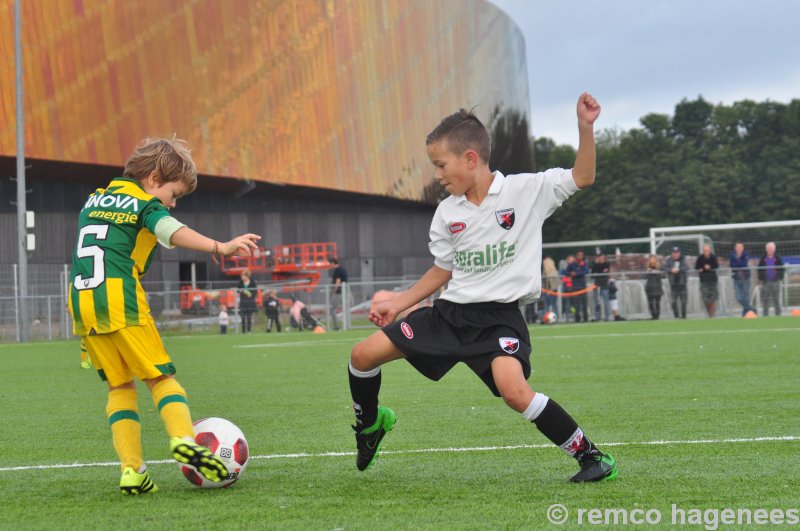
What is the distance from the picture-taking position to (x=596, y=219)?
7650cm

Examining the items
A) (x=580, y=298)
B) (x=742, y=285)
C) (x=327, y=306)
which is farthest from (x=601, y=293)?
(x=327, y=306)

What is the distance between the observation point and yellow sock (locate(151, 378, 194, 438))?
183 inches

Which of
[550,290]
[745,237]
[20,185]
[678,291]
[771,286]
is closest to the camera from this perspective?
[771,286]

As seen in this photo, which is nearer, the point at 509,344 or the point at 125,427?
the point at 509,344

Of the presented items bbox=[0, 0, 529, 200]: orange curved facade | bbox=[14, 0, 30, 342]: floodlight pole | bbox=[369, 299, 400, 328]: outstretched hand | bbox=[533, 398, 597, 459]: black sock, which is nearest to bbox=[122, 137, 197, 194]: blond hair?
bbox=[369, 299, 400, 328]: outstretched hand

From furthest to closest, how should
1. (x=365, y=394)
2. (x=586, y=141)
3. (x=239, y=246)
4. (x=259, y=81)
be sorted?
(x=259, y=81) < (x=365, y=394) < (x=586, y=141) < (x=239, y=246)

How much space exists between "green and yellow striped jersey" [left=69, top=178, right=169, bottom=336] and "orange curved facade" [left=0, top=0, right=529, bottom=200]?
34.3 m

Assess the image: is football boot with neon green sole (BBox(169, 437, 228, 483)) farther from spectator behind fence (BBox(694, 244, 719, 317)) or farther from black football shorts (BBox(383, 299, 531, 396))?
spectator behind fence (BBox(694, 244, 719, 317))

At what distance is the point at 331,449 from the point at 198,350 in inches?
485

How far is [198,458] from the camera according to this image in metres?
4.45

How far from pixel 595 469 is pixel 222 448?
5.58 ft

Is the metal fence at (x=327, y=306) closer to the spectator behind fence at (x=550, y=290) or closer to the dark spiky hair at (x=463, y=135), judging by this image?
the spectator behind fence at (x=550, y=290)

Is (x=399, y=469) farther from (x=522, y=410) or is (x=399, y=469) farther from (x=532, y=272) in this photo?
(x=532, y=272)

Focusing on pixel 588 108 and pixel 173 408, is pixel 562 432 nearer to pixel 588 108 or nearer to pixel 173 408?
pixel 588 108
